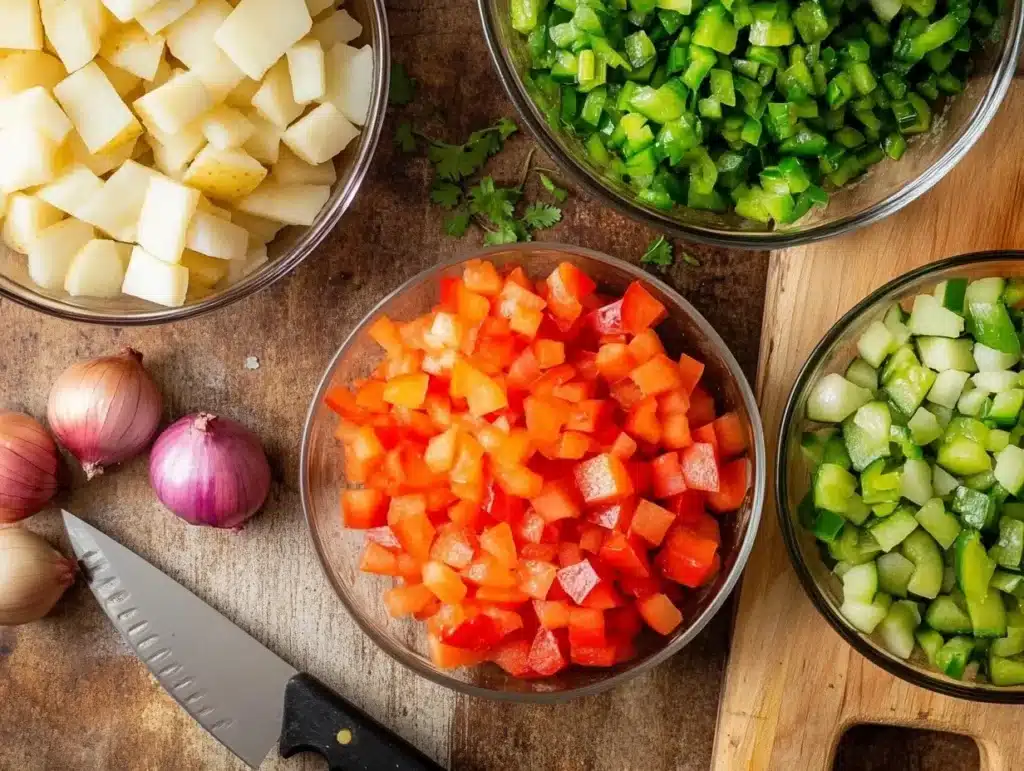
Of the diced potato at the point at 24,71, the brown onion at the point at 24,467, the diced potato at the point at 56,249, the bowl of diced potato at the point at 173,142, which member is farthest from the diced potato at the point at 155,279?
the brown onion at the point at 24,467

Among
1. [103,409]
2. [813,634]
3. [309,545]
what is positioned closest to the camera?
[813,634]

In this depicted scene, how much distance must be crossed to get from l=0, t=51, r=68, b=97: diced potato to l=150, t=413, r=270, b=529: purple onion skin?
2.33 ft

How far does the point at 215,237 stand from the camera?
1.86m

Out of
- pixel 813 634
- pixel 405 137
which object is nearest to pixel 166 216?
pixel 405 137

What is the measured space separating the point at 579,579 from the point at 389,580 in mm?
498

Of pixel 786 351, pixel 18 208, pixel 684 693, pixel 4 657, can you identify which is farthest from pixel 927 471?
Result: pixel 4 657

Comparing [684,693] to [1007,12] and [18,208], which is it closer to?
[1007,12]

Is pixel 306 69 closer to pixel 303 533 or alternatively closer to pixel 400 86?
pixel 400 86

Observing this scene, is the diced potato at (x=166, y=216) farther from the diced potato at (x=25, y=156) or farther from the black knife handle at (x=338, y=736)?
the black knife handle at (x=338, y=736)

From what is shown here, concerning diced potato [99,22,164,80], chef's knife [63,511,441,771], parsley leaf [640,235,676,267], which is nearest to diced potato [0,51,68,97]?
diced potato [99,22,164,80]

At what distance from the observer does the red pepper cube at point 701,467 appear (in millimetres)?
1799

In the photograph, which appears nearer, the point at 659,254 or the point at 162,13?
the point at 162,13

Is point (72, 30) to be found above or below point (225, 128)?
above

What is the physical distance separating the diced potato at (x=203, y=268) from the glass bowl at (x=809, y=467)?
115 centimetres
